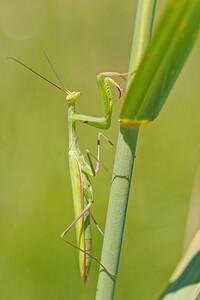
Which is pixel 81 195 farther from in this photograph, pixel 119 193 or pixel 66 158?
pixel 66 158

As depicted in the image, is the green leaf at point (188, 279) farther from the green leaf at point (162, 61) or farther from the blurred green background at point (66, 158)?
the blurred green background at point (66, 158)

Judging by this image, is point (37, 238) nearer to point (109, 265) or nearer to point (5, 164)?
point (5, 164)

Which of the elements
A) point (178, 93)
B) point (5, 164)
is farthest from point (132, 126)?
point (178, 93)

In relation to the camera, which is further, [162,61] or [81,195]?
[81,195]

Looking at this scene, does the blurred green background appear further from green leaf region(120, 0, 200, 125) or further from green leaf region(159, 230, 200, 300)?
green leaf region(120, 0, 200, 125)

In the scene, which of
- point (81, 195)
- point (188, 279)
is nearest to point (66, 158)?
point (81, 195)

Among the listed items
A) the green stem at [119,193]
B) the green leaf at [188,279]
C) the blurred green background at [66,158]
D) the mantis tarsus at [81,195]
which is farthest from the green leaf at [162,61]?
the blurred green background at [66,158]
